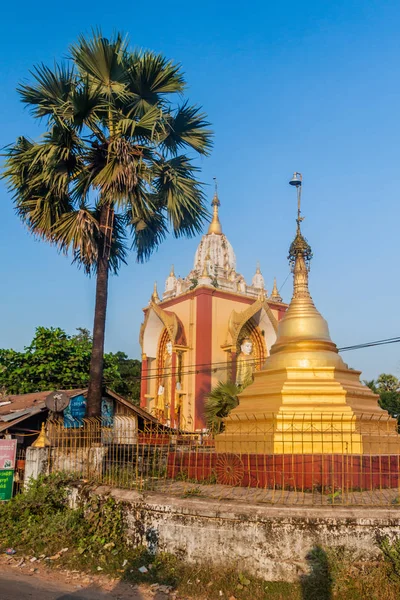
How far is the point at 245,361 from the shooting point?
24625 millimetres

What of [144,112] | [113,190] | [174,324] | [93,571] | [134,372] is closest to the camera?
[93,571]

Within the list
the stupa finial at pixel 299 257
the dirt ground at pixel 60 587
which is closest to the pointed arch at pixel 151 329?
the stupa finial at pixel 299 257

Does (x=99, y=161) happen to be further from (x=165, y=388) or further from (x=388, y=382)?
(x=388, y=382)

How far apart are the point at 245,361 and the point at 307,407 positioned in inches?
624

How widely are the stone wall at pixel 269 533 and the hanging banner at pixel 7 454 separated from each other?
13.3ft

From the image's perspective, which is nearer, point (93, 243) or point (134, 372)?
point (93, 243)

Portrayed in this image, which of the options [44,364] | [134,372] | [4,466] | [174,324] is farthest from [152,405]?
[4,466]

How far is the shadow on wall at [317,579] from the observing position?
5535 millimetres

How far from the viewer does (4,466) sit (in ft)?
30.7

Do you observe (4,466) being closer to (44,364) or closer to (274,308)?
(44,364)

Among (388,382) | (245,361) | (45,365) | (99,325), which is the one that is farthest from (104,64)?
(388,382)

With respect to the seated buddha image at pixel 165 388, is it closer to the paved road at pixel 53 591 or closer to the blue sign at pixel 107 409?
the blue sign at pixel 107 409

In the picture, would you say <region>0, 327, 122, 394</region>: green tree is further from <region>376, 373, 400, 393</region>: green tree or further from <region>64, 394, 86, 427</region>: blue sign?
<region>376, 373, 400, 393</region>: green tree

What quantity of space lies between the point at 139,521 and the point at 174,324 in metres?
17.2
